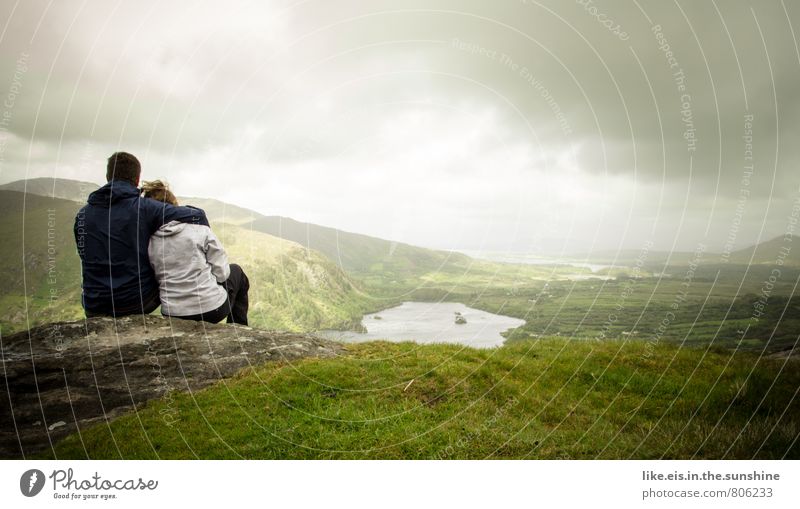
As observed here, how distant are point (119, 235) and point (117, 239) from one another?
8 cm

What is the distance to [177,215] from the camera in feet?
25.8

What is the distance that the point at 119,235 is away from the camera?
7465mm

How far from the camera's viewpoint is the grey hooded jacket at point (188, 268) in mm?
7848

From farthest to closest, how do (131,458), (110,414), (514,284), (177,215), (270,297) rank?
(514,284), (270,297), (177,215), (110,414), (131,458)

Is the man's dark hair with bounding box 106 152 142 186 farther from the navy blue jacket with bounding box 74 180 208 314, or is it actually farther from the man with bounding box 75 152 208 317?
the navy blue jacket with bounding box 74 180 208 314

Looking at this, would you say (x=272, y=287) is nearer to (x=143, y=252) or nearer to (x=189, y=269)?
(x=189, y=269)

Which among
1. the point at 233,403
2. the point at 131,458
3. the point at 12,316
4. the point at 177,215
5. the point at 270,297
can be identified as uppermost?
the point at 177,215

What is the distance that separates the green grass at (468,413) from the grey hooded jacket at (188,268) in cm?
199

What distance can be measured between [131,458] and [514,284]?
126m

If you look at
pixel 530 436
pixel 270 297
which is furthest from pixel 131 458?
pixel 270 297

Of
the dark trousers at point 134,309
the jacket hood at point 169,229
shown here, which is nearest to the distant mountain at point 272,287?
the dark trousers at point 134,309

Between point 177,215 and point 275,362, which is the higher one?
point 177,215

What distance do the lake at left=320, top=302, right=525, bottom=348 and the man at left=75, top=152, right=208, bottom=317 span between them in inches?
210

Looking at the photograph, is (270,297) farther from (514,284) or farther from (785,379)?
(514,284)
